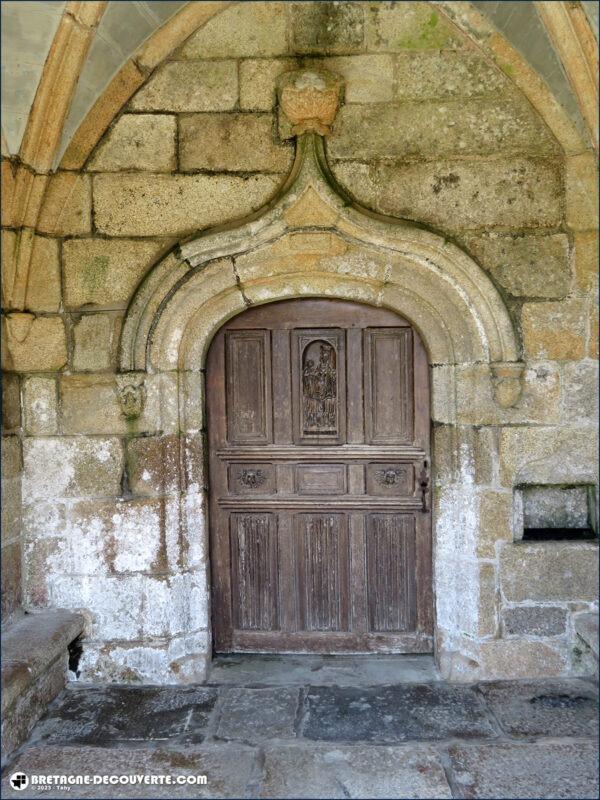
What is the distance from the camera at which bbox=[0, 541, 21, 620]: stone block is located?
300 centimetres

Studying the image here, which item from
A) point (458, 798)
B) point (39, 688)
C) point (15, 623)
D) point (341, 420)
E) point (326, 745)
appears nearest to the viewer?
point (458, 798)

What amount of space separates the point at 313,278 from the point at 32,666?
82.9 inches

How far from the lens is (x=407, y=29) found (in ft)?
9.87

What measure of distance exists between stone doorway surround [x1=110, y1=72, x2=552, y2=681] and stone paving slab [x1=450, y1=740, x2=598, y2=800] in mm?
560

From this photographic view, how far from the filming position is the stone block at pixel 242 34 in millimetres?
3008

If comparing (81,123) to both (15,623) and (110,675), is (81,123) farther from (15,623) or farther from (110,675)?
(110,675)

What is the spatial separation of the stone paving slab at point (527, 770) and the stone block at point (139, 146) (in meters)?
2.88

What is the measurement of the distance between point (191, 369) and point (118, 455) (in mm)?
550

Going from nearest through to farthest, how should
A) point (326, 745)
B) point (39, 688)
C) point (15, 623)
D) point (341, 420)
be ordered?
point (326, 745), point (39, 688), point (15, 623), point (341, 420)

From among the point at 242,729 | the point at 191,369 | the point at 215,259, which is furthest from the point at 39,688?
the point at 215,259

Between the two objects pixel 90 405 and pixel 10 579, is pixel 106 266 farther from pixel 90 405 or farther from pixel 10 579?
pixel 10 579

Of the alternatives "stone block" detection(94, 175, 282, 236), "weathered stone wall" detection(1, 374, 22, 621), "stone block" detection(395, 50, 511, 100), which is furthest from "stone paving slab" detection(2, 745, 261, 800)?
"stone block" detection(395, 50, 511, 100)

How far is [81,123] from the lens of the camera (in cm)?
302

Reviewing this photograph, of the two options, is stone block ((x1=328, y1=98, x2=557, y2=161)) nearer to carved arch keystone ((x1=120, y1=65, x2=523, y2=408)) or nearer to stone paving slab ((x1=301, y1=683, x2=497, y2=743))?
carved arch keystone ((x1=120, y1=65, x2=523, y2=408))
